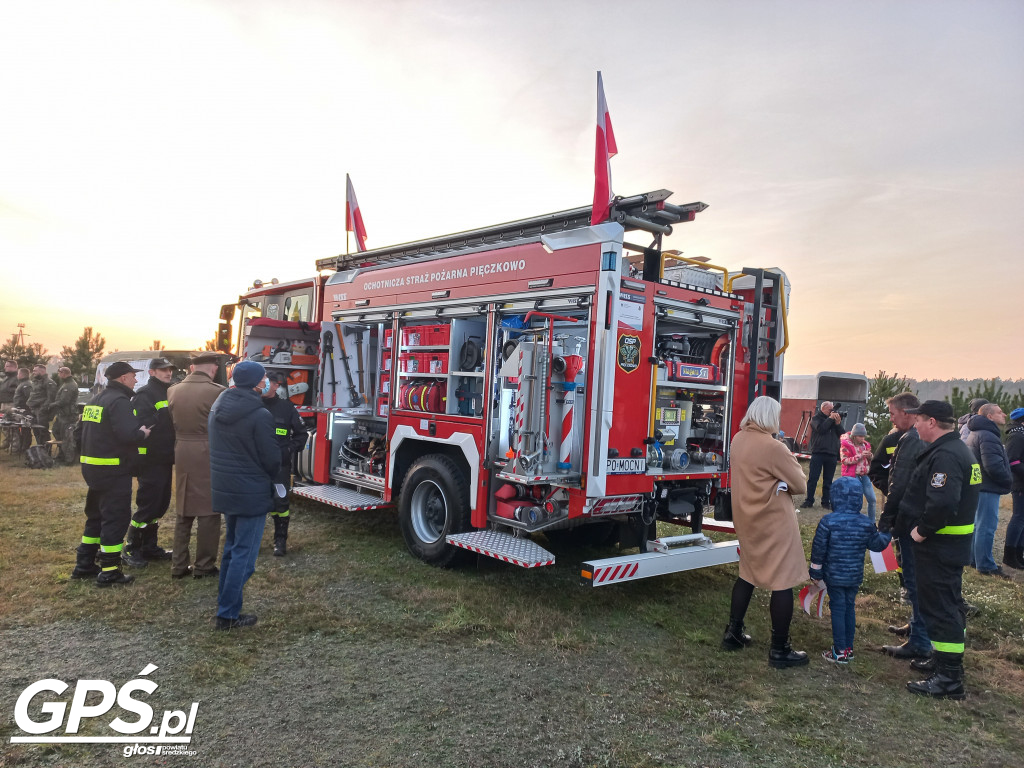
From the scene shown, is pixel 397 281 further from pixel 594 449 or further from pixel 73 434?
pixel 73 434

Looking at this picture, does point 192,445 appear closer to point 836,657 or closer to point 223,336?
point 223,336

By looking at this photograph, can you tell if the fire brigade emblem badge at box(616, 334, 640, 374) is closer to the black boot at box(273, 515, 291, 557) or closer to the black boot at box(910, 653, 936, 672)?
the black boot at box(910, 653, 936, 672)

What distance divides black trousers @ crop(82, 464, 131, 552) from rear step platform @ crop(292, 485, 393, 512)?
6.48 ft

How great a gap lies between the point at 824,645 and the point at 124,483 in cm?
577

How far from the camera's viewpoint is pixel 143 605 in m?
4.87

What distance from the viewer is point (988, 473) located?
6.37 metres

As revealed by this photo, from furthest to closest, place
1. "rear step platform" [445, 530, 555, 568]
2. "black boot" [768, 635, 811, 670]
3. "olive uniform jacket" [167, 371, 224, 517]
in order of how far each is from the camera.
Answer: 1. "olive uniform jacket" [167, 371, 224, 517]
2. "rear step platform" [445, 530, 555, 568]
3. "black boot" [768, 635, 811, 670]

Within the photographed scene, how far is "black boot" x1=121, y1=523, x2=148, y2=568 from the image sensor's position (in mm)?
5828

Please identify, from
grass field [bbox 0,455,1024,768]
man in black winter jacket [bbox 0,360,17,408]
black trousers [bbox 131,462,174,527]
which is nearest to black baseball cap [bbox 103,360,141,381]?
black trousers [bbox 131,462,174,527]

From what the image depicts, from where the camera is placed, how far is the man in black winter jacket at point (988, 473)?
6297 millimetres

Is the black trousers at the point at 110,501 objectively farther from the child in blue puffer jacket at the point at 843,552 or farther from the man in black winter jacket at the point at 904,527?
the man in black winter jacket at the point at 904,527

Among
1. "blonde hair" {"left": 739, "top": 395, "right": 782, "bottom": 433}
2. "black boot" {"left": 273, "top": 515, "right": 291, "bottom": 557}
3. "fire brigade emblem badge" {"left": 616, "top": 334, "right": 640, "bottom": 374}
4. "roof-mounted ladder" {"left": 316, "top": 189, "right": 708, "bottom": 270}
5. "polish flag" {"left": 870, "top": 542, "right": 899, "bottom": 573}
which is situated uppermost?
"roof-mounted ladder" {"left": 316, "top": 189, "right": 708, "bottom": 270}

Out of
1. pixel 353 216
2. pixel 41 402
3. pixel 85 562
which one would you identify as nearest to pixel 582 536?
pixel 85 562

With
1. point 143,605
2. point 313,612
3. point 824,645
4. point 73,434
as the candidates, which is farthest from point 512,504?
point 73,434
